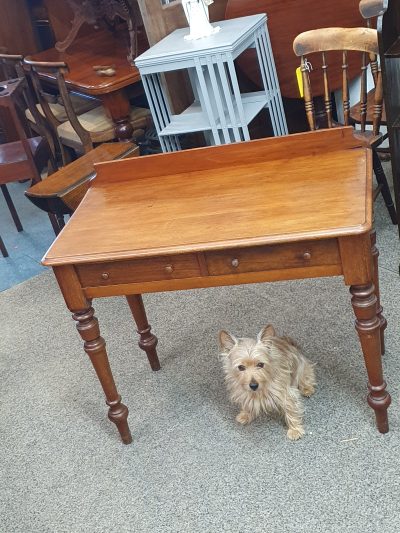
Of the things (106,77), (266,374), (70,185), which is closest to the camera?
(266,374)

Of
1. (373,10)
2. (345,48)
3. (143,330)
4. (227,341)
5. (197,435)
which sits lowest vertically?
(197,435)

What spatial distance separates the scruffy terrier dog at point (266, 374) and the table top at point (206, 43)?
5.20ft

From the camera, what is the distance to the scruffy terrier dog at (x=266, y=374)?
211 centimetres

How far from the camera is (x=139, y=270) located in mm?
1940

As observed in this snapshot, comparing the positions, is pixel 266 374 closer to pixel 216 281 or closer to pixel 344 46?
pixel 216 281

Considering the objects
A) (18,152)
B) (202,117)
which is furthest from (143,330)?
(18,152)

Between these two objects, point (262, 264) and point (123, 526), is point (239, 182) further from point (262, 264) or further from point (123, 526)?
point (123, 526)

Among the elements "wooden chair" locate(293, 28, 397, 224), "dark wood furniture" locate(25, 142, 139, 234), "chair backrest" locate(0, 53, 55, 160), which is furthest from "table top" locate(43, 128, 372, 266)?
"chair backrest" locate(0, 53, 55, 160)

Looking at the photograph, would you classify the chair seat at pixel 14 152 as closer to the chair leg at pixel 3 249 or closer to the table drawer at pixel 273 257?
the chair leg at pixel 3 249

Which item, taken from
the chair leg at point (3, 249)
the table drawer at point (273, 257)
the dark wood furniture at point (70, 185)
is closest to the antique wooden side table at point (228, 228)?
the table drawer at point (273, 257)

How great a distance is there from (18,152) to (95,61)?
84 centimetres

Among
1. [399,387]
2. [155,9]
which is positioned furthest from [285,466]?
[155,9]

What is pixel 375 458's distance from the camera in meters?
2.03

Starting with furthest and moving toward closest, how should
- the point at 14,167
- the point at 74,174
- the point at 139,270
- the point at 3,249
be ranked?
the point at 3,249
the point at 14,167
the point at 74,174
the point at 139,270
